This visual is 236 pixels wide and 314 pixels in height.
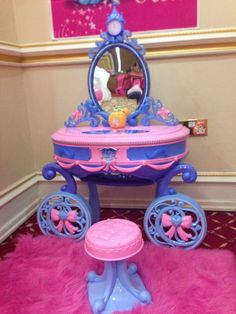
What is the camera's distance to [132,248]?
1.08 meters

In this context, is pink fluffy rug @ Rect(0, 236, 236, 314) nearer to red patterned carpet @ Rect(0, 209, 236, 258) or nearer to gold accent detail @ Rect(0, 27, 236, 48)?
red patterned carpet @ Rect(0, 209, 236, 258)

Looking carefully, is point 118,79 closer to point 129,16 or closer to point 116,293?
point 129,16

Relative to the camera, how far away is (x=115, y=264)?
44.1 inches

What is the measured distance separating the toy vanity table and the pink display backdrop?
229 mm

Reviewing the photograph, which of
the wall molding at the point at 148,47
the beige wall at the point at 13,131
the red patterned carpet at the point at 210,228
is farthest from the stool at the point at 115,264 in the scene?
the wall molding at the point at 148,47

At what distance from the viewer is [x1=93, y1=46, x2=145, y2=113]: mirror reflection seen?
1.63 m

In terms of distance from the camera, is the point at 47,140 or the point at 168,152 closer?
the point at 168,152

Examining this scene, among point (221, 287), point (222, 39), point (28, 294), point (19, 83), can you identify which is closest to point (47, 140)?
point (19, 83)

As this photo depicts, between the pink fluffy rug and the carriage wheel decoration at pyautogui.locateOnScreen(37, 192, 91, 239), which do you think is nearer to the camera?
the pink fluffy rug

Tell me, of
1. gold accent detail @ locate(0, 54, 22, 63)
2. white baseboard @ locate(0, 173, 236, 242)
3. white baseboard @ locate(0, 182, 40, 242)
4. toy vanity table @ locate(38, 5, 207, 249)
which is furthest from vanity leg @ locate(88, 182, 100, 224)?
gold accent detail @ locate(0, 54, 22, 63)

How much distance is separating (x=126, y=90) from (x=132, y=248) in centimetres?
90

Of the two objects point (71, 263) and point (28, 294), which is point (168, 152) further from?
point (28, 294)

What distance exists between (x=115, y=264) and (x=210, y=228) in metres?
0.78

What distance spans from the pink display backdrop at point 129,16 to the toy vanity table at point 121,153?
23cm
